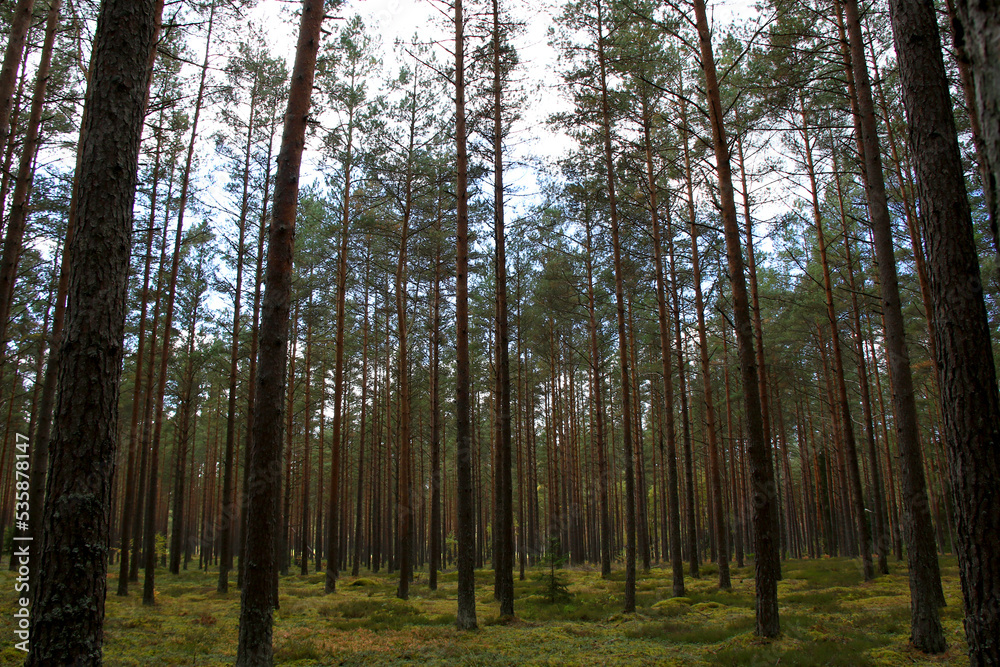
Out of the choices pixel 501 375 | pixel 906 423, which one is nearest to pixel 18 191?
pixel 501 375

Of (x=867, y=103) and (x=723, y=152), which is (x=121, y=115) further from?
(x=867, y=103)

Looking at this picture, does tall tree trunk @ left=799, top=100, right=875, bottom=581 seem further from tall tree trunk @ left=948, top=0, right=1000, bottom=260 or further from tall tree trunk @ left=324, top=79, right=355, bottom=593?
tall tree trunk @ left=948, top=0, right=1000, bottom=260

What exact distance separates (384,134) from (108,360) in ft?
40.3

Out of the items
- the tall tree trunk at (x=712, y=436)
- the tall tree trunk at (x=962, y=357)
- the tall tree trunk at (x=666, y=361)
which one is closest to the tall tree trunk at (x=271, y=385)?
the tall tree trunk at (x=962, y=357)

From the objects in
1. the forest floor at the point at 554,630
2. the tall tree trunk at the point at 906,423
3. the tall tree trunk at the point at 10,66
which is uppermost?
the tall tree trunk at the point at 10,66

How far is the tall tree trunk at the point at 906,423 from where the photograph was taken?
6.36m

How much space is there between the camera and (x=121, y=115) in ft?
13.2

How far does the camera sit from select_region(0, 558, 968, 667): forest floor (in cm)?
661

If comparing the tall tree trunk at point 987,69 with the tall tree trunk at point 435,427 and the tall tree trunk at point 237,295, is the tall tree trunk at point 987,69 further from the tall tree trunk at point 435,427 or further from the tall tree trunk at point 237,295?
the tall tree trunk at point 237,295

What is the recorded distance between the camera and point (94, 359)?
368cm

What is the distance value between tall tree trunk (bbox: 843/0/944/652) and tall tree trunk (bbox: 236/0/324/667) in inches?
285

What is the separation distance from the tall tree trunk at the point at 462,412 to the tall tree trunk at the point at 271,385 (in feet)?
12.9

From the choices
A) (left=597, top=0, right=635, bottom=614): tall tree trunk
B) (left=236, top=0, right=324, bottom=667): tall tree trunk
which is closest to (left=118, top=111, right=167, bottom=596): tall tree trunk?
(left=236, top=0, right=324, bottom=667): tall tree trunk

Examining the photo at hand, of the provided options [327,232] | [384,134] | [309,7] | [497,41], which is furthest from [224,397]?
[309,7]
